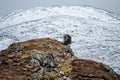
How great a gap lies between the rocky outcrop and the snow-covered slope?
66.8 feet

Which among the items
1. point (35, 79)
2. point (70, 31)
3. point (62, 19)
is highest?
point (62, 19)

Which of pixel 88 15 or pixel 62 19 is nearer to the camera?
pixel 62 19

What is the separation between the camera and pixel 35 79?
20.2 ft

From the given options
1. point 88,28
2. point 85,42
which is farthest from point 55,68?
point 88,28

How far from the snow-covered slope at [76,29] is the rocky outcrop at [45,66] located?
20.4m

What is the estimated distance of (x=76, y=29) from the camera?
192 feet

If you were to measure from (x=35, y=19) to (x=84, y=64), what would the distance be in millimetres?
64587

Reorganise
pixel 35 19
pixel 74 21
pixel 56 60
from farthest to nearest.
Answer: pixel 35 19
pixel 74 21
pixel 56 60

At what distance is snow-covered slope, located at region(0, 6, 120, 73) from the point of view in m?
38.2

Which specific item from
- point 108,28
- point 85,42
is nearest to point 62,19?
point 108,28

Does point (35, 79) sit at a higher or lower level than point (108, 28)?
lower

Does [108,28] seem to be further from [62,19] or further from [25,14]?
[25,14]

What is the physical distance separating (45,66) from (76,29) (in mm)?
51875

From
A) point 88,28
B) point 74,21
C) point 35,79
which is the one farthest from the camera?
point 74,21
